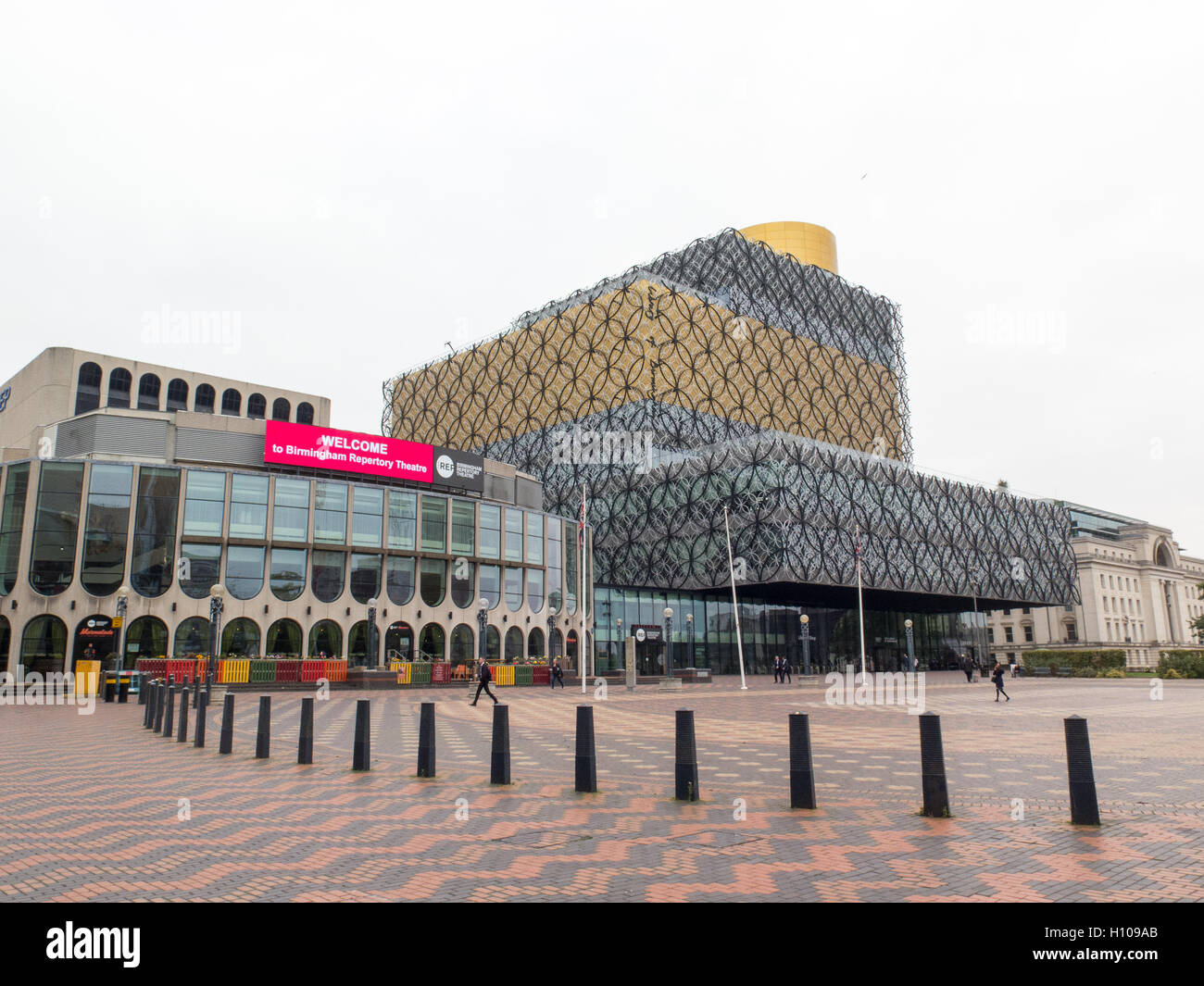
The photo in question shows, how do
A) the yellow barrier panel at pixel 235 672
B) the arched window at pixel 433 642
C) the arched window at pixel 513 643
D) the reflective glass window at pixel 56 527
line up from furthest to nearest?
1. the arched window at pixel 513 643
2. the arched window at pixel 433 642
3. the reflective glass window at pixel 56 527
4. the yellow barrier panel at pixel 235 672

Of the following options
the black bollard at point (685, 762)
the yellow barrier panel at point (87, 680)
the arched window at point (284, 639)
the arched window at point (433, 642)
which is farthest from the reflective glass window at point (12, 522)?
the black bollard at point (685, 762)

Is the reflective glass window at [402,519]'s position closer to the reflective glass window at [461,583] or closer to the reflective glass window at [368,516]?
the reflective glass window at [368,516]

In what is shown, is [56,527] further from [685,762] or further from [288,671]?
[685,762]

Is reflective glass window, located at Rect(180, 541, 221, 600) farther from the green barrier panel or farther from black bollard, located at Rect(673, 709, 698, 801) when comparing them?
black bollard, located at Rect(673, 709, 698, 801)

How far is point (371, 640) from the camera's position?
51.0m

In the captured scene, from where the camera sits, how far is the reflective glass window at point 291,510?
171 feet

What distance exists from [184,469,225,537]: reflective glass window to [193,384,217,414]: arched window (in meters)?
37.3

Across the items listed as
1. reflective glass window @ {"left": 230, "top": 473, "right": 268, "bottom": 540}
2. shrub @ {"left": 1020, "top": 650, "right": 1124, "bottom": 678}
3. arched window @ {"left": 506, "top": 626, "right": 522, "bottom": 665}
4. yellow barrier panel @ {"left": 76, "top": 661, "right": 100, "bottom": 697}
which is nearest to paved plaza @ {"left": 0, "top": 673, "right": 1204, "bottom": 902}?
yellow barrier panel @ {"left": 76, "top": 661, "right": 100, "bottom": 697}

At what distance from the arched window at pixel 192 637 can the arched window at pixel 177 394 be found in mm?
39039

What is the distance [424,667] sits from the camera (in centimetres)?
4516

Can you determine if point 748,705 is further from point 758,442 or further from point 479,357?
point 479,357

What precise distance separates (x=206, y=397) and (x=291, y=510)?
38.6m

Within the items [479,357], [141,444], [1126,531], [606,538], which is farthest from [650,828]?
[1126,531]

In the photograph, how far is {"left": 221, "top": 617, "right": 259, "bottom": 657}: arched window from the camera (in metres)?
49.0
